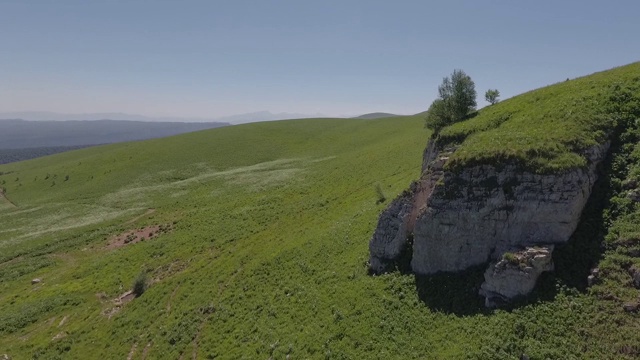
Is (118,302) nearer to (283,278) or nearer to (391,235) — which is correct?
(283,278)

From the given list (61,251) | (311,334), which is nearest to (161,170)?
(61,251)

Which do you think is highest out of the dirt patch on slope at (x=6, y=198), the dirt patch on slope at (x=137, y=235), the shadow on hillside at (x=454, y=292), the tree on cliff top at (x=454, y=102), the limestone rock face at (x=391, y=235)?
the tree on cliff top at (x=454, y=102)

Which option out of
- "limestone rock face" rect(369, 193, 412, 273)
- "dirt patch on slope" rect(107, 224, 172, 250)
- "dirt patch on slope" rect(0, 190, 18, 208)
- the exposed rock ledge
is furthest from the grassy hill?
"dirt patch on slope" rect(0, 190, 18, 208)

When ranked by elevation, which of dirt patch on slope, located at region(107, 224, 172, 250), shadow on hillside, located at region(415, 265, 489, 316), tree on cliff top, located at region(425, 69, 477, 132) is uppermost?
tree on cliff top, located at region(425, 69, 477, 132)

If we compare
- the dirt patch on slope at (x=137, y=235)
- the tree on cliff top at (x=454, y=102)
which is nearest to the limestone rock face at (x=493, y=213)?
the tree on cliff top at (x=454, y=102)

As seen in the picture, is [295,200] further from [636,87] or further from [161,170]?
[161,170]

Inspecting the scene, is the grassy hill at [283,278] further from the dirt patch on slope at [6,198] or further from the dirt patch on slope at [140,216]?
the dirt patch on slope at [6,198]

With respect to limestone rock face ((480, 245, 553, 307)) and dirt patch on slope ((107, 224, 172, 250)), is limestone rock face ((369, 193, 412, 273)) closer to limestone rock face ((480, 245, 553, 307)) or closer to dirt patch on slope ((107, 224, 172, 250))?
limestone rock face ((480, 245, 553, 307))
